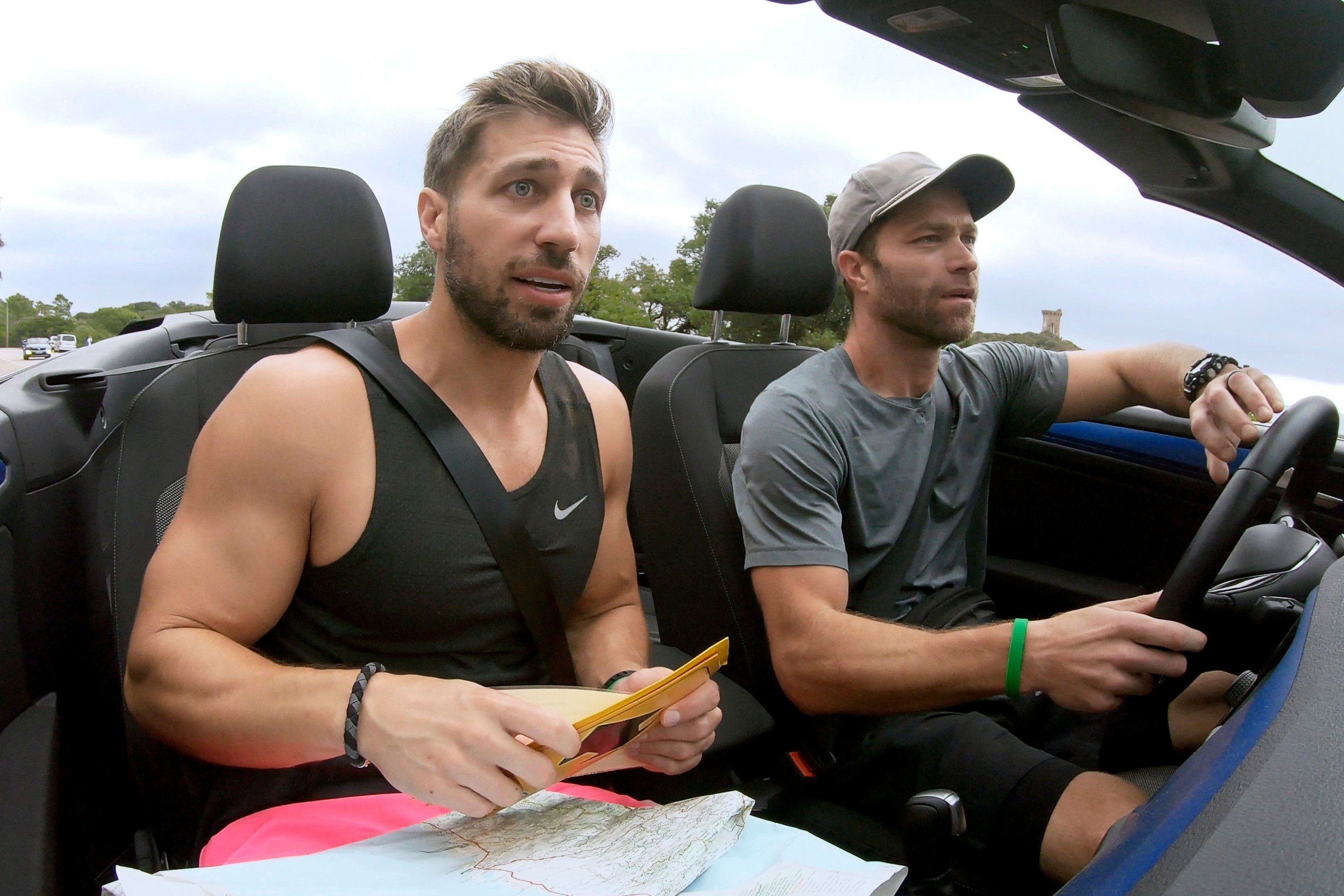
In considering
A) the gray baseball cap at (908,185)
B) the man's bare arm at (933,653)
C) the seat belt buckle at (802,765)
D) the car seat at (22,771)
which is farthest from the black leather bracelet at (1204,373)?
the car seat at (22,771)

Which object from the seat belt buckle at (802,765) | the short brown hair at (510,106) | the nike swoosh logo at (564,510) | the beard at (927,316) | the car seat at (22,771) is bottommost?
the seat belt buckle at (802,765)

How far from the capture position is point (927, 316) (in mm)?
2061

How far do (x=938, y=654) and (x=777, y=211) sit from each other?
122 cm

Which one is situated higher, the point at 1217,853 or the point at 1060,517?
the point at 1217,853

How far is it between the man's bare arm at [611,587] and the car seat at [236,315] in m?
0.58

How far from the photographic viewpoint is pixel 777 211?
8.01 ft

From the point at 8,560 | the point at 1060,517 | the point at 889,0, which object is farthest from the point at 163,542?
the point at 1060,517

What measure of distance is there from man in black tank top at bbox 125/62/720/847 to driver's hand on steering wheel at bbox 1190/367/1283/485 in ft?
3.28

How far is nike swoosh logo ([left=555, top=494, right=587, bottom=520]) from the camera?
1.61m

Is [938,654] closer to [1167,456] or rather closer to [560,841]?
[560,841]

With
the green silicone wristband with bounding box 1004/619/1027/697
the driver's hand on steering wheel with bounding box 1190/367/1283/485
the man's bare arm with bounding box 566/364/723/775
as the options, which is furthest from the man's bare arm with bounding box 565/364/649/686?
the driver's hand on steering wheel with bounding box 1190/367/1283/485

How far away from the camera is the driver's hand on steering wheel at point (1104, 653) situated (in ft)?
4.36

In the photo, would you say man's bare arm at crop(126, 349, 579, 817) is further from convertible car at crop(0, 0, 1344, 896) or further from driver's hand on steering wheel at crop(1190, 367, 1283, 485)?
driver's hand on steering wheel at crop(1190, 367, 1283, 485)

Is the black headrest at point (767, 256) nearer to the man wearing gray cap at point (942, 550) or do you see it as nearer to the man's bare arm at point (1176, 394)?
the man wearing gray cap at point (942, 550)
